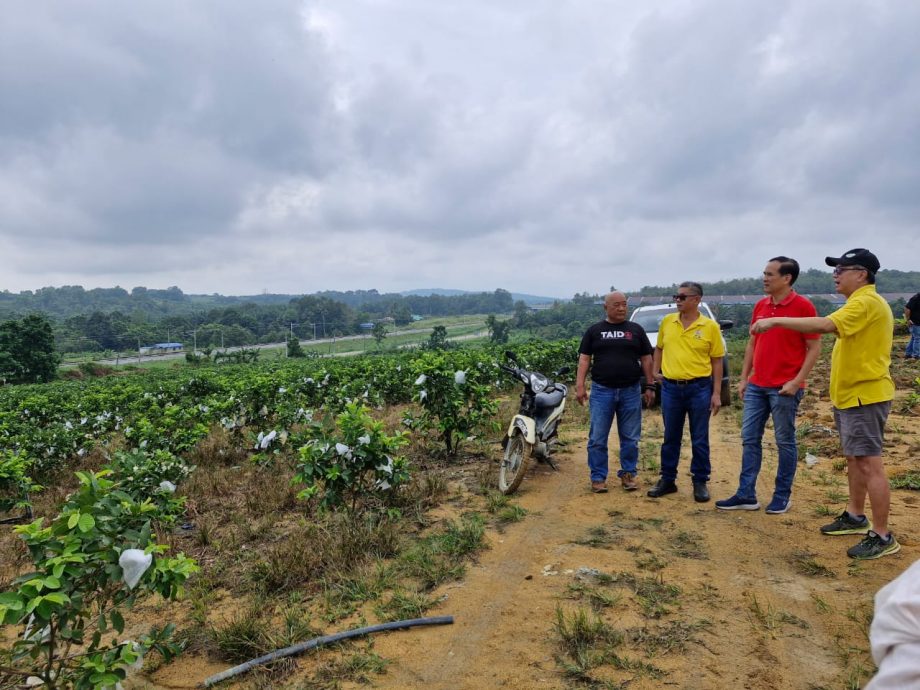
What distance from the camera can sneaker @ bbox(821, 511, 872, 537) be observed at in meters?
3.51

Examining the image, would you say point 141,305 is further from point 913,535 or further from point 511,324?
point 913,535

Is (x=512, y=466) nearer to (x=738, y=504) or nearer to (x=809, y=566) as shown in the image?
Answer: (x=738, y=504)

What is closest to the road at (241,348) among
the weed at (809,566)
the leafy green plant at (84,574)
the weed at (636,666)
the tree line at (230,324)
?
the tree line at (230,324)

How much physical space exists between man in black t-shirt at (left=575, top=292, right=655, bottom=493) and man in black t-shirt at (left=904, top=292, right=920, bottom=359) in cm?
870

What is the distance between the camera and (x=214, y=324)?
8094 centimetres

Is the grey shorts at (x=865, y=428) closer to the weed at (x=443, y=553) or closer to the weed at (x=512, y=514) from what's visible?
the weed at (x=512, y=514)

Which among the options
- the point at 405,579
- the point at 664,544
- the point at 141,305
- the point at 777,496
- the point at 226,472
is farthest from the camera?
the point at 141,305

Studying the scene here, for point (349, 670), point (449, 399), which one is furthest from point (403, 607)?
point (449, 399)

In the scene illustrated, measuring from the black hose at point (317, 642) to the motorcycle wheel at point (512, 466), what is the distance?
77.4 inches

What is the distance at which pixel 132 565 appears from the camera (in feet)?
6.47

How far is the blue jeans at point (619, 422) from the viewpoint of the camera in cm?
459

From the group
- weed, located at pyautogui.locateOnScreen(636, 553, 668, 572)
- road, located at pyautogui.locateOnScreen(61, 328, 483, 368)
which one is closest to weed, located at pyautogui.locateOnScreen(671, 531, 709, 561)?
weed, located at pyautogui.locateOnScreen(636, 553, 668, 572)

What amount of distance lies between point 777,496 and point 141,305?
576 ft

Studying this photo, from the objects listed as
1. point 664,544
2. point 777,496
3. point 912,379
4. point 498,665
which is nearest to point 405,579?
point 498,665
